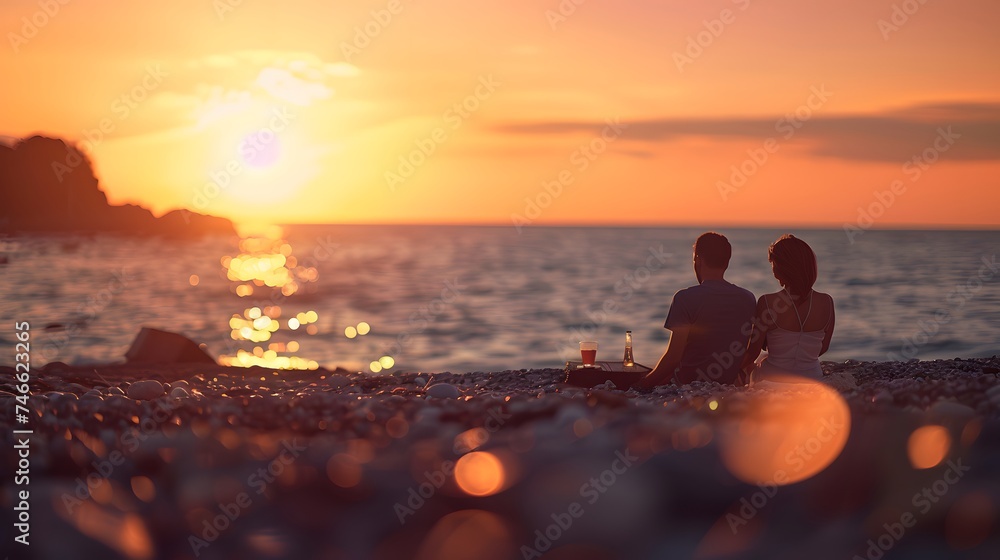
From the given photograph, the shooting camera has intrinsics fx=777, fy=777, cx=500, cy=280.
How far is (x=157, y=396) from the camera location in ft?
20.9

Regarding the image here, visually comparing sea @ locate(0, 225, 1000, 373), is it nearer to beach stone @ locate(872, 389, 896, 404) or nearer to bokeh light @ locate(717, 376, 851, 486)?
beach stone @ locate(872, 389, 896, 404)

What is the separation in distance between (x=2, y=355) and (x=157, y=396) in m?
10.4

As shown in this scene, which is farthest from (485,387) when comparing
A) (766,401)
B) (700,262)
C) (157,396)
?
(766,401)

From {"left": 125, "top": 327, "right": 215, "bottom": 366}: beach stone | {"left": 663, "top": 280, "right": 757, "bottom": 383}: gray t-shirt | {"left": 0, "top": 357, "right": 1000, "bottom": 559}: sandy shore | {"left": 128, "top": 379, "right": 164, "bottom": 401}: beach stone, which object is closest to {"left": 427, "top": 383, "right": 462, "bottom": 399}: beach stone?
{"left": 663, "top": 280, "right": 757, "bottom": 383}: gray t-shirt

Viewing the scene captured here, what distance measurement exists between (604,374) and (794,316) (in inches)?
72.5

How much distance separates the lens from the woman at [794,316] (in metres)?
6.12

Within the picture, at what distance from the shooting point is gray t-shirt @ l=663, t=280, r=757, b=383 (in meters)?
6.54

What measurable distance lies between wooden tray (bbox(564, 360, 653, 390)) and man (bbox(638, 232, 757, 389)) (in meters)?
0.46

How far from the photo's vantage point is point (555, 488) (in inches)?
110

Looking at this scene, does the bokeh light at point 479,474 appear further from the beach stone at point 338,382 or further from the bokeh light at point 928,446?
the beach stone at point 338,382

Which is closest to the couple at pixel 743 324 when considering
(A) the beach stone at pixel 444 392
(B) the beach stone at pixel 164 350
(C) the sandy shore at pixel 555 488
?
(A) the beach stone at pixel 444 392

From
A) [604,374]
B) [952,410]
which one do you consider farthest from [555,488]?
[604,374]

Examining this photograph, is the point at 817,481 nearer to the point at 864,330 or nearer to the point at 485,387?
the point at 485,387

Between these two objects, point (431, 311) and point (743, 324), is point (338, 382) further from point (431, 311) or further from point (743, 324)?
point (431, 311)
